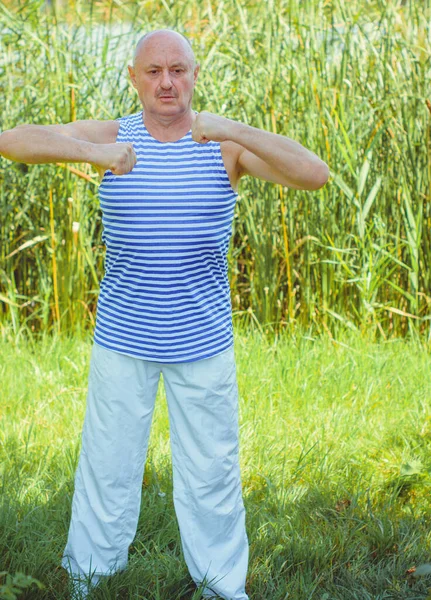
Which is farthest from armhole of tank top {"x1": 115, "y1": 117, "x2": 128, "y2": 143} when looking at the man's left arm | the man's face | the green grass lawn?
the green grass lawn

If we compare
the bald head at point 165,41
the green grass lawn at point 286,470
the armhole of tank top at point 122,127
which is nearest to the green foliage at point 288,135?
the green grass lawn at point 286,470

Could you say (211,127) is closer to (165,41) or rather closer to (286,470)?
(165,41)

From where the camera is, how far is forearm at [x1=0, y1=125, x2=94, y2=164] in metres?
1.94

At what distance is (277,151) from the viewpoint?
6.30 feet

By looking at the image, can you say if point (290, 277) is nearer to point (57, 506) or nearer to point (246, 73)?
point (246, 73)

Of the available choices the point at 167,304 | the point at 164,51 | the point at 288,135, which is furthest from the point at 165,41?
the point at 288,135

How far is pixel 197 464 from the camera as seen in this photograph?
2146mm

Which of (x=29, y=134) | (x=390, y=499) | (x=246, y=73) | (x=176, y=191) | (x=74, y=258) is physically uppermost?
(x=246, y=73)

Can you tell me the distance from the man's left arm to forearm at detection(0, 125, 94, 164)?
26 cm

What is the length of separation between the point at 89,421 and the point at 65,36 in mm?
2670

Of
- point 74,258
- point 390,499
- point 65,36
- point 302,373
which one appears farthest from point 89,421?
point 65,36

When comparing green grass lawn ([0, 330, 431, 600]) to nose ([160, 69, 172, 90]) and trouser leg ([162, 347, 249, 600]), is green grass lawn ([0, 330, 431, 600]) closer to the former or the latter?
trouser leg ([162, 347, 249, 600])

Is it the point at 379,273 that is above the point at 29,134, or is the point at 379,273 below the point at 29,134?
below

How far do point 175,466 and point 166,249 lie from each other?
1.89ft
